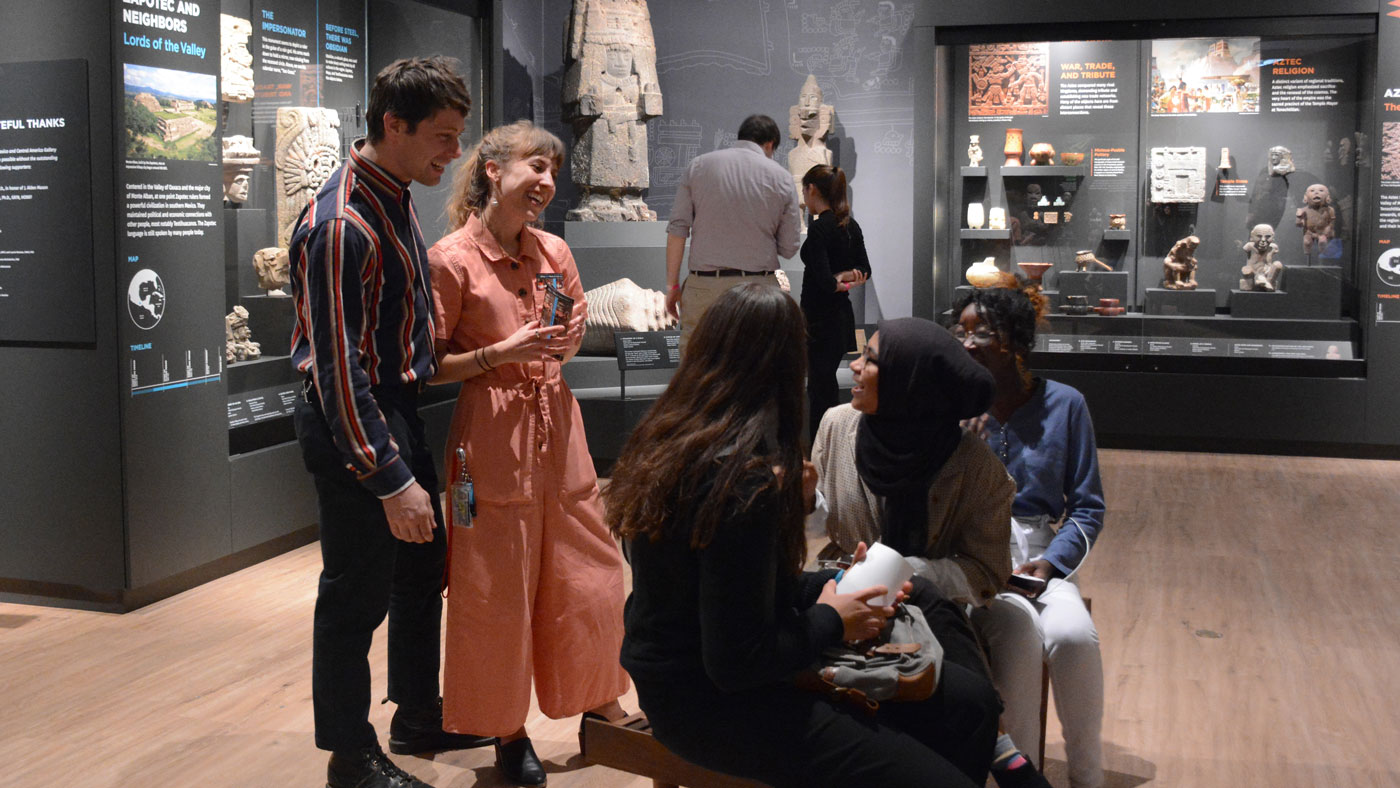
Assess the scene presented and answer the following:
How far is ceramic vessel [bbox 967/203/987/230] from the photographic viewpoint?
809 centimetres

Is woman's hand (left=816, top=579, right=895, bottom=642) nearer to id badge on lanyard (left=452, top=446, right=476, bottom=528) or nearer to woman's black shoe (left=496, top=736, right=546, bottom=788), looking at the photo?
id badge on lanyard (left=452, top=446, right=476, bottom=528)

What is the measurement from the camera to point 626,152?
8422 mm

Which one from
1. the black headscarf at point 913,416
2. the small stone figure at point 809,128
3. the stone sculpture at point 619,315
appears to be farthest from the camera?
the small stone figure at point 809,128

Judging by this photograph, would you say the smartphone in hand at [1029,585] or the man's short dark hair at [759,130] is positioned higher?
the man's short dark hair at [759,130]

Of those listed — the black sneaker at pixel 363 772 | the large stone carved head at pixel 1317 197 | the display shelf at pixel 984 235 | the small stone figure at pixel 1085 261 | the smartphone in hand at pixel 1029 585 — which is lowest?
the black sneaker at pixel 363 772

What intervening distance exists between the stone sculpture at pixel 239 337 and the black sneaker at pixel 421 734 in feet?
7.33

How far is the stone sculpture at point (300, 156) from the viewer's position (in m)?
5.35

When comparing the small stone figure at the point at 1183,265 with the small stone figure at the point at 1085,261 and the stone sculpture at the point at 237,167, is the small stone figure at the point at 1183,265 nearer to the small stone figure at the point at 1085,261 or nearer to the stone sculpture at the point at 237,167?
the small stone figure at the point at 1085,261

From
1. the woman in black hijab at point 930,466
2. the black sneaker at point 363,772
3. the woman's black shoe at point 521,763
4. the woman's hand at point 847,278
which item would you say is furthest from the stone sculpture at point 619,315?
the woman in black hijab at point 930,466

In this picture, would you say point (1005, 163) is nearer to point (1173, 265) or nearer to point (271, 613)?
point (1173, 265)

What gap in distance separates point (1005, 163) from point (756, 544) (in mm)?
6669

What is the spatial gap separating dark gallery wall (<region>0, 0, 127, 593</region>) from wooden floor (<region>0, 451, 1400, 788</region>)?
0.21 m

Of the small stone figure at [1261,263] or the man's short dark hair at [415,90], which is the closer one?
the man's short dark hair at [415,90]

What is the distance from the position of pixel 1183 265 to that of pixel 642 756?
6.34 metres
